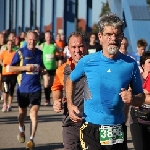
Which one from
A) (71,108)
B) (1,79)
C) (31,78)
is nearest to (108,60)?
(71,108)

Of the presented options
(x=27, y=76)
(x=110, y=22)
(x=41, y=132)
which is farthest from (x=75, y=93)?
(x=41, y=132)

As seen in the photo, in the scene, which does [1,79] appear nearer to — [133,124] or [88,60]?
[133,124]

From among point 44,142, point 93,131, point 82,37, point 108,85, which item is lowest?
point 44,142

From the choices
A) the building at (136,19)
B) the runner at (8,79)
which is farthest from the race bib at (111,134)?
the building at (136,19)

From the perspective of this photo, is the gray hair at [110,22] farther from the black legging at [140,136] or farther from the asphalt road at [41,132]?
the asphalt road at [41,132]

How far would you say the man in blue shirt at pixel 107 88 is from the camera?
553 cm

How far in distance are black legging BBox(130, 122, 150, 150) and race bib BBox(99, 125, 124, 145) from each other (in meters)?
1.81

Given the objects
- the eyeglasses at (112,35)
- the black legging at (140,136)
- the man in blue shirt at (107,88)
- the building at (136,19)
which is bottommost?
the black legging at (140,136)

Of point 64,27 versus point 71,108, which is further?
point 64,27

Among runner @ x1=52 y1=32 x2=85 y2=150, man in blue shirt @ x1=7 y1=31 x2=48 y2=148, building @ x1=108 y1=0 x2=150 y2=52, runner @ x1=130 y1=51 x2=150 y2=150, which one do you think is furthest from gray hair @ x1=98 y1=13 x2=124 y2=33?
building @ x1=108 y1=0 x2=150 y2=52

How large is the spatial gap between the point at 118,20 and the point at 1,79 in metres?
12.7

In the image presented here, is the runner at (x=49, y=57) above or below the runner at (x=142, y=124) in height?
above

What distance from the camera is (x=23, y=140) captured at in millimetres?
11039

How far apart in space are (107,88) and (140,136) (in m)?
2.07
